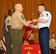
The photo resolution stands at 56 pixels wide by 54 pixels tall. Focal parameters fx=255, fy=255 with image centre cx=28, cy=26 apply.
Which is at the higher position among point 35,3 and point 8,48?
point 35,3

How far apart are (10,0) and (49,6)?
1610 millimetres

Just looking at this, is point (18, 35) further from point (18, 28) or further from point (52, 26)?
point (52, 26)

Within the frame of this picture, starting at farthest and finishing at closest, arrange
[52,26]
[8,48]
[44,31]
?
[52,26] → [8,48] → [44,31]

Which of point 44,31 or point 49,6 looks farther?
point 49,6

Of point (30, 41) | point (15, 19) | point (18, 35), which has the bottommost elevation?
point (30, 41)

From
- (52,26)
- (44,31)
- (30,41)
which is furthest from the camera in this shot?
(52,26)

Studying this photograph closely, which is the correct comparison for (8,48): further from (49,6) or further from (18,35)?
(49,6)

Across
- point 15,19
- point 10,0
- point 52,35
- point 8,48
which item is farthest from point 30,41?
point 15,19

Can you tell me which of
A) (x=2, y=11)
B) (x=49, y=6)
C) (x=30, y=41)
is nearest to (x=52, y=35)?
(x=30, y=41)

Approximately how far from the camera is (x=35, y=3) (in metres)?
10.4

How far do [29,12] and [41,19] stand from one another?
15.2 feet

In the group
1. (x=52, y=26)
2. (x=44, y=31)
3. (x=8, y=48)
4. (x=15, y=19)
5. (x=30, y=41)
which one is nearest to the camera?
(x=44, y=31)

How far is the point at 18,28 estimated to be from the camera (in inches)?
249

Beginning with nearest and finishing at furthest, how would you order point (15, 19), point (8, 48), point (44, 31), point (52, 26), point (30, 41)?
point (44, 31), point (15, 19), point (8, 48), point (30, 41), point (52, 26)
